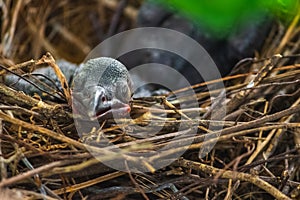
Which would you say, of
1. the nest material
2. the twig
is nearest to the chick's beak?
the nest material

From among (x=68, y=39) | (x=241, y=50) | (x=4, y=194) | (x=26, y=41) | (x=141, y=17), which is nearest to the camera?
(x=4, y=194)

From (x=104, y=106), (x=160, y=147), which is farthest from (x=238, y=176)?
(x=104, y=106)

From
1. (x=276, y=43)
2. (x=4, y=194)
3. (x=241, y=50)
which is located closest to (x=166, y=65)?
(x=241, y=50)

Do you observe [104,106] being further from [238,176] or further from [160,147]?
[238,176]

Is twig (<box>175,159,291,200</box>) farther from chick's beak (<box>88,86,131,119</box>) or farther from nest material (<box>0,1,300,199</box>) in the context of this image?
chick's beak (<box>88,86,131,119</box>)

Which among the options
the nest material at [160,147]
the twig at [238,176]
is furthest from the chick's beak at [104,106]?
the twig at [238,176]

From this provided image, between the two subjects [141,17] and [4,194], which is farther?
[141,17]

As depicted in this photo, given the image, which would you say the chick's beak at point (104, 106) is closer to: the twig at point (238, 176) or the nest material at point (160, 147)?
the nest material at point (160, 147)

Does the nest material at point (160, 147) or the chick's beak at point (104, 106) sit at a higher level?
the chick's beak at point (104, 106)

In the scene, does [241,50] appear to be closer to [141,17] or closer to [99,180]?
[141,17]
